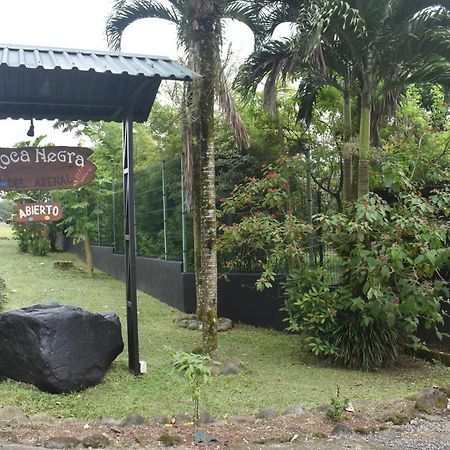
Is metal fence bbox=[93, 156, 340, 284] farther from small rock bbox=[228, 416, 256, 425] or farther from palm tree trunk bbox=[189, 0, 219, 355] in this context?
small rock bbox=[228, 416, 256, 425]

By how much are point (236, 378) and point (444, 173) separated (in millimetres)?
3900

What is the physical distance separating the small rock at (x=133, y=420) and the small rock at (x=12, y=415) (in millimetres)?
844

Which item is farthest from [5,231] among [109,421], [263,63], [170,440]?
[170,440]

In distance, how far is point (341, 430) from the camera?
4.41 meters

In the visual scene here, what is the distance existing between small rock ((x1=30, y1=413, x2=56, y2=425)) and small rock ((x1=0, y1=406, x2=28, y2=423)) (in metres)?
0.07

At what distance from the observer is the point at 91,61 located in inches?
220

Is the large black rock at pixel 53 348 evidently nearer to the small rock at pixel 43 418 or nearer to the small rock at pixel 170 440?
the small rock at pixel 43 418

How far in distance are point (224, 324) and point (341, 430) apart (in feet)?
17.0

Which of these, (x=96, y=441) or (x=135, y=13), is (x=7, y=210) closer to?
(x=135, y=13)

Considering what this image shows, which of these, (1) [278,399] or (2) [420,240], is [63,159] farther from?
(2) [420,240]

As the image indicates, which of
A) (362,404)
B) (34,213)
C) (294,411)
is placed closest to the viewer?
(294,411)

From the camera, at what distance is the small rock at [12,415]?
15.3ft

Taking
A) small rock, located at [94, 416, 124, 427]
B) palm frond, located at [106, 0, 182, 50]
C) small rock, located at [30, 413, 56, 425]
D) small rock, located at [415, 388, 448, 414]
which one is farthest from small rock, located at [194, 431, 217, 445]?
palm frond, located at [106, 0, 182, 50]

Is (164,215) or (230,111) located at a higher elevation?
(230,111)
